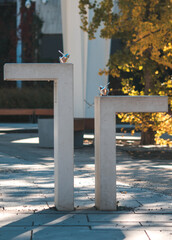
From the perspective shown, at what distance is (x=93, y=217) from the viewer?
5.75 metres

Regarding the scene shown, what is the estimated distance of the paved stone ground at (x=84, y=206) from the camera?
508cm

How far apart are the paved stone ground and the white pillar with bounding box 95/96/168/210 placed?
0.22 metres

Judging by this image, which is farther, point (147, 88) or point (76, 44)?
point (76, 44)

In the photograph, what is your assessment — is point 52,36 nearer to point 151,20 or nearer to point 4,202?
point 151,20

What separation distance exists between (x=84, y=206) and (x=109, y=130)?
3.20 ft

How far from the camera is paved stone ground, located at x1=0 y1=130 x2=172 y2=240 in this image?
5082mm

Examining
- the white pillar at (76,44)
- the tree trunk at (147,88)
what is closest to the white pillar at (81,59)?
the white pillar at (76,44)

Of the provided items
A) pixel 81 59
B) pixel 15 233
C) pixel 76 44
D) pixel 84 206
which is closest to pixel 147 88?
pixel 81 59

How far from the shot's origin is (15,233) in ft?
16.4

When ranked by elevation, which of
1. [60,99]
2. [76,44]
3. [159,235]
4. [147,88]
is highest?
[76,44]

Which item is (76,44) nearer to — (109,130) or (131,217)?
(109,130)

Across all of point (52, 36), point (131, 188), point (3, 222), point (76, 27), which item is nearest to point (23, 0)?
point (52, 36)

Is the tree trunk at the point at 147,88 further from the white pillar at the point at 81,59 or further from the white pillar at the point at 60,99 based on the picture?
the white pillar at the point at 60,99

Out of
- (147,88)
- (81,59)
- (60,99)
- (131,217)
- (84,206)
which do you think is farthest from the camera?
(81,59)
